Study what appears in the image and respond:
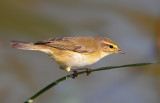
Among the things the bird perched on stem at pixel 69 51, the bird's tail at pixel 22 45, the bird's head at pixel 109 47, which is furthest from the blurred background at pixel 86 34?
the bird's tail at pixel 22 45

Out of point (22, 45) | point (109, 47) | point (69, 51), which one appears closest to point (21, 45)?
point (22, 45)

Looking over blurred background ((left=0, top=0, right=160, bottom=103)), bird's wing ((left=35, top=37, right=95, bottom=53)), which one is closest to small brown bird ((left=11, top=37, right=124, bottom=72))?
bird's wing ((left=35, top=37, right=95, bottom=53))

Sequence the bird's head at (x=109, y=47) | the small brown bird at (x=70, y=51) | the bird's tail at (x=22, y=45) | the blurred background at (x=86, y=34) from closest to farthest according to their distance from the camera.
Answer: the bird's tail at (x=22, y=45) < the small brown bird at (x=70, y=51) < the bird's head at (x=109, y=47) < the blurred background at (x=86, y=34)

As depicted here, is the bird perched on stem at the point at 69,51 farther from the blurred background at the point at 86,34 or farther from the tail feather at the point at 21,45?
the blurred background at the point at 86,34

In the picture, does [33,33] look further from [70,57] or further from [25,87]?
[70,57]

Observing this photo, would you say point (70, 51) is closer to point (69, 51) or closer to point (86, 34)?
point (69, 51)

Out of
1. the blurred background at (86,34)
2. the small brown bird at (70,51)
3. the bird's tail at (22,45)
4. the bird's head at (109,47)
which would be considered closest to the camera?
the bird's tail at (22,45)
